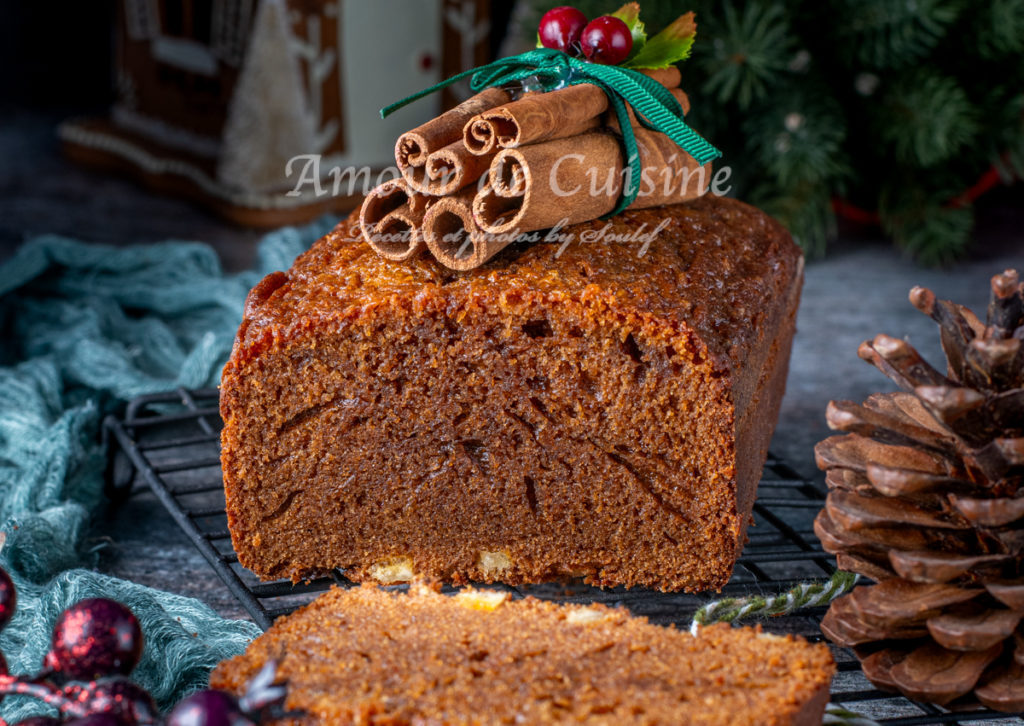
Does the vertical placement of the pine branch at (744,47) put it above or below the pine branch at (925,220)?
above

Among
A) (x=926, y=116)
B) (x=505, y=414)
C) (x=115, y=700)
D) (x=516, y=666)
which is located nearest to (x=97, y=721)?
(x=115, y=700)

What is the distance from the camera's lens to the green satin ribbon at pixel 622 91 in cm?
188

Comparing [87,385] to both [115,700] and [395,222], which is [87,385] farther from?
[115,700]

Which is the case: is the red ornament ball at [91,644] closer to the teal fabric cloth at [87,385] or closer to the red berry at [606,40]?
the teal fabric cloth at [87,385]

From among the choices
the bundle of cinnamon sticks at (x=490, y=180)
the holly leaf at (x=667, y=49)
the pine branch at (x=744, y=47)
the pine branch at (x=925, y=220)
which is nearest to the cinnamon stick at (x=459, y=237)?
the bundle of cinnamon sticks at (x=490, y=180)

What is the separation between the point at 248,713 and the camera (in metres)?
1.16

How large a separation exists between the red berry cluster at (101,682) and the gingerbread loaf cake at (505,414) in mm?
506

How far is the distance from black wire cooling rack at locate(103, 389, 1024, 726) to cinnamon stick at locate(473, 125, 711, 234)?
0.61 m

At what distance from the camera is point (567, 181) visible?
1.74 meters

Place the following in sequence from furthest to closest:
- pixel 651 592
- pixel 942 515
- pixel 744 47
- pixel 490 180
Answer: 1. pixel 744 47
2. pixel 651 592
3. pixel 490 180
4. pixel 942 515

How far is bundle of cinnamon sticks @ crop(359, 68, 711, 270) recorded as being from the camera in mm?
1668

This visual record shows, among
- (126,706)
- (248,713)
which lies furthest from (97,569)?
(248,713)

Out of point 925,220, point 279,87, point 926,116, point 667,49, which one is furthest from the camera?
point 279,87

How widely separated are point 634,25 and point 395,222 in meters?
0.65
